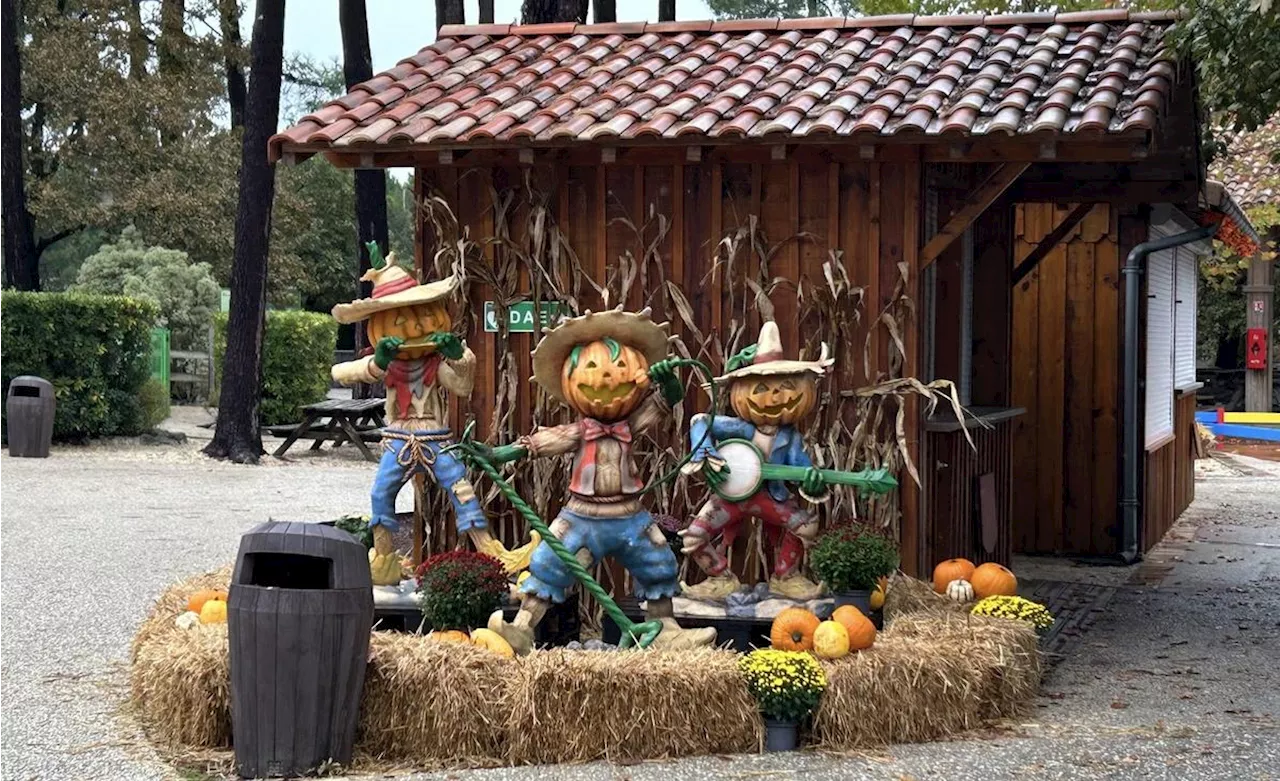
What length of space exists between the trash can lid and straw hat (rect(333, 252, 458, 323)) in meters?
1.77

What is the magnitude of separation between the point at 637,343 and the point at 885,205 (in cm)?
172

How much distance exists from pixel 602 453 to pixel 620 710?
129 centimetres

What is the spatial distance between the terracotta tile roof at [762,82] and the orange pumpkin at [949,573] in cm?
215

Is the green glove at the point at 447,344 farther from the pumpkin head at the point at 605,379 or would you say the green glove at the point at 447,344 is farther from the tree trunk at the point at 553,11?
the tree trunk at the point at 553,11

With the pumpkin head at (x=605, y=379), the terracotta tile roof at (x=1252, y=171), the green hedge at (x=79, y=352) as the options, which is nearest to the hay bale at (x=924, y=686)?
the pumpkin head at (x=605, y=379)

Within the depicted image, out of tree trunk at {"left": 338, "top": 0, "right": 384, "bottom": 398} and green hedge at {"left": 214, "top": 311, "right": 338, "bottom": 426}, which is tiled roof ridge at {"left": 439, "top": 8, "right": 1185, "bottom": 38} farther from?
green hedge at {"left": 214, "top": 311, "right": 338, "bottom": 426}

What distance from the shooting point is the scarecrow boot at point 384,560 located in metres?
7.83

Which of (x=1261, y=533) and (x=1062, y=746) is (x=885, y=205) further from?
(x=1261, y=533)

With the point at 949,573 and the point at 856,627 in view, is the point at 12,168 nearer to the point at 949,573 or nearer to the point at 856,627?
the point at 949,573

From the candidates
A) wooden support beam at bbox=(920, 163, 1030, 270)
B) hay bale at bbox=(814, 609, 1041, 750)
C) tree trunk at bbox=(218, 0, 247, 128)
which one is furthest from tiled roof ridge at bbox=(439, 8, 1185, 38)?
tree trunk at bbox=(218, 0, 247, 128)

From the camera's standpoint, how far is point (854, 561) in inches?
282

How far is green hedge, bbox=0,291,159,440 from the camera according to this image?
61.1 feet

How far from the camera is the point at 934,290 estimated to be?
9.12 metres

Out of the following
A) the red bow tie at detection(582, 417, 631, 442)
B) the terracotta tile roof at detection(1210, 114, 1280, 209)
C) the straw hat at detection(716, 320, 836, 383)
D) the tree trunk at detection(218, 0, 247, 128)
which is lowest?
the red bow tie at detection(582, 417, 631, 442)
